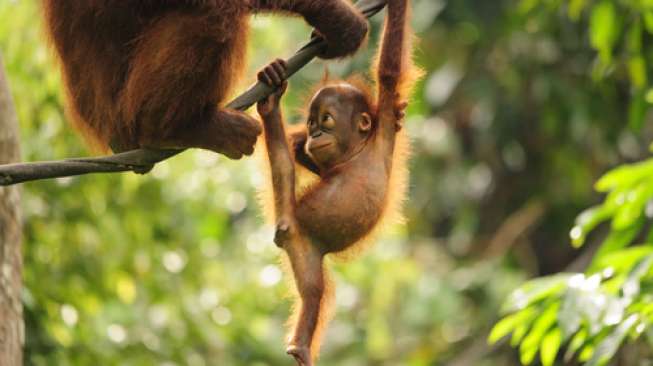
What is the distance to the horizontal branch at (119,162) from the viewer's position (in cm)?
369

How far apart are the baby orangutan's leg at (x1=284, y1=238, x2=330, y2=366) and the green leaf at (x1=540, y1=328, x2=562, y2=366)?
1164 mm

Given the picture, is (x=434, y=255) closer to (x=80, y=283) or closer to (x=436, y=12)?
(x=436, y=12)

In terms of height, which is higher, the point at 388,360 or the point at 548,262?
the point at 548,262

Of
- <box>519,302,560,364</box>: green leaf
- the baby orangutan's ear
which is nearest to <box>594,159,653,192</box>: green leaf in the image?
<box>519,302,560,364</box>: green leaf

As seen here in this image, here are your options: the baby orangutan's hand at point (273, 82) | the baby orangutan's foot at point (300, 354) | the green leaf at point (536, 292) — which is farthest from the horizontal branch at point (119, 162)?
the green leaf at point (536, 292)

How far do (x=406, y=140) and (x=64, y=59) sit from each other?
4.48 ft

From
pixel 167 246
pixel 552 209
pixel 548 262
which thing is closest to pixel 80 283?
pixel 167 246

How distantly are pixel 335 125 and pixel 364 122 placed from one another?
15cm

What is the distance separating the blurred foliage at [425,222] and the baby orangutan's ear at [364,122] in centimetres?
48

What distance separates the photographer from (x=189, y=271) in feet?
23.8

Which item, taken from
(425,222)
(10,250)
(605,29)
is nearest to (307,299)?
(10,250)

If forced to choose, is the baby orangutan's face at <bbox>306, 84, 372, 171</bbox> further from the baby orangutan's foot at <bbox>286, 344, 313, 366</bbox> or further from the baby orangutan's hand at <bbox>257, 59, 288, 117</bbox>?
the baby orangutan's foot at <bbox>286, 344, 313, 366</bbox>

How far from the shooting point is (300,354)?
3.77 meters

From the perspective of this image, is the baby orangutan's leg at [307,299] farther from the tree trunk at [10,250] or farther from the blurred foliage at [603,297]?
the tree trunk at [10,250]
